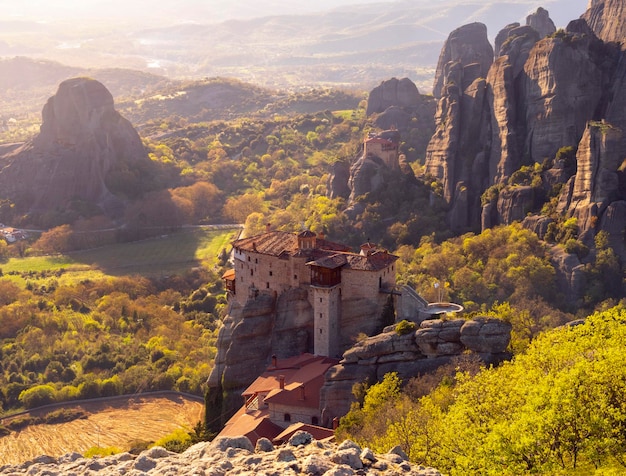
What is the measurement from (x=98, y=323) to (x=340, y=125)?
9635 centimetres

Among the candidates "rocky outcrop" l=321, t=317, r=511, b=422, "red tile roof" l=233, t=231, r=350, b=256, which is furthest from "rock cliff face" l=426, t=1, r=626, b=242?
"rocky outcrop" l=321, t=317, r=511, b=422

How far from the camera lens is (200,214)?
468ft

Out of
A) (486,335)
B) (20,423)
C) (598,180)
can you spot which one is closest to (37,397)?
(20,423)

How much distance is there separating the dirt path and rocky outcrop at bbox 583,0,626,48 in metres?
65.2

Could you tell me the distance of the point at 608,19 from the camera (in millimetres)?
111625

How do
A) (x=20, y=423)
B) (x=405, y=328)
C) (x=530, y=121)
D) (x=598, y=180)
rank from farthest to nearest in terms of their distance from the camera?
(x=530, y=121)
(x=598, y=180)
(x=20, y=423)
(x=405, y=328)

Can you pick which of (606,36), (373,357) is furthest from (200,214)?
(373,357)

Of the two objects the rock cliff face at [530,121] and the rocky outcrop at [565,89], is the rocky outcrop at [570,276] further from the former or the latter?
the rocky outcrop at [565,89]

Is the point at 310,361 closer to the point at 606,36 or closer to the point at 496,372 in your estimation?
the point at 496,372

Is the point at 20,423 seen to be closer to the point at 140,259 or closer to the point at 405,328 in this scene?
the point at 405,328

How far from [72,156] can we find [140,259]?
36.1 m

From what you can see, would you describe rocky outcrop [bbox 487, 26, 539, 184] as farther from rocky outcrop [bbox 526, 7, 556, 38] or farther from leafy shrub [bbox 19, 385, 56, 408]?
leafy shrub [bbox 19, 385, 56, 408]

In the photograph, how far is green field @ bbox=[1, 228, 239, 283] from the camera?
116 m

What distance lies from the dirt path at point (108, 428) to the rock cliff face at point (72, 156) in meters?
71.4
